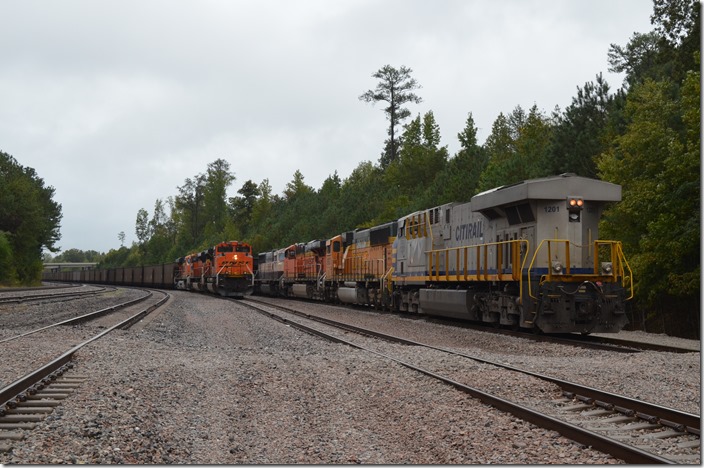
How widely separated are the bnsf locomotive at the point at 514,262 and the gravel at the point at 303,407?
2258 mm

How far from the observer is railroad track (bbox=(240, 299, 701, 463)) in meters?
6.02

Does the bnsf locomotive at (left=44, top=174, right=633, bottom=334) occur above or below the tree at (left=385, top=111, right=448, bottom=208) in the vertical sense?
below

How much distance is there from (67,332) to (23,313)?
10.2m

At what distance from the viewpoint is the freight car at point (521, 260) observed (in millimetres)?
16859

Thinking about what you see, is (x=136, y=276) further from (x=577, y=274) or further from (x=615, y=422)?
(x=615, y=422)

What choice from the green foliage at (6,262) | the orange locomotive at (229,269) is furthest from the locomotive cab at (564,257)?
the green foliage at (6,262)

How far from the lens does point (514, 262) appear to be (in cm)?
1761

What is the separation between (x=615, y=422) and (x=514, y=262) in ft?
34.3

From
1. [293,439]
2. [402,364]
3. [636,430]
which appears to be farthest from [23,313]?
[636,430]

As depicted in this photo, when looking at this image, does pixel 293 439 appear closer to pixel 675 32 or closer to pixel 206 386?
pixel 206 386

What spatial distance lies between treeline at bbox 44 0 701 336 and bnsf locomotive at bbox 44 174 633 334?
3495mm

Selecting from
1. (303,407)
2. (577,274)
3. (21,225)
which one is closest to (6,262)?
(21,225)

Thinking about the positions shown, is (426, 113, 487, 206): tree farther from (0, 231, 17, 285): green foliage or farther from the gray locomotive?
(0, 231, 17, 285): green foliage

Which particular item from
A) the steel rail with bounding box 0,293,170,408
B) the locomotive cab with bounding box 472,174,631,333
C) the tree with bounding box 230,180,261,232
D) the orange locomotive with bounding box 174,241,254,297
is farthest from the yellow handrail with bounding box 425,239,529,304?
the tree with bounding box 230,180,261,232
